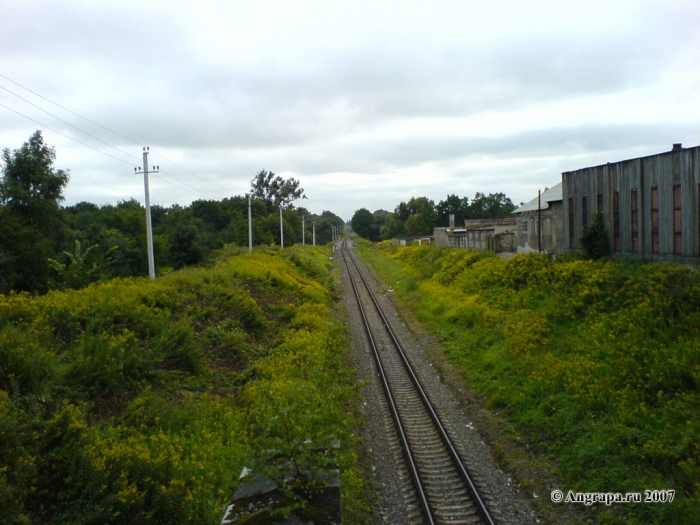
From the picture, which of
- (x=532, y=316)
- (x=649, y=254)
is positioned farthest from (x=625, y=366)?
(x=649, y=254)

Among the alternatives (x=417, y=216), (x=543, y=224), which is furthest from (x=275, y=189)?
(x=543, y=224)

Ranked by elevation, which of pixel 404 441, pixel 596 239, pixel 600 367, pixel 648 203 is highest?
pixel 648 203

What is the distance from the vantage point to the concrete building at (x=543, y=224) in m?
22.6

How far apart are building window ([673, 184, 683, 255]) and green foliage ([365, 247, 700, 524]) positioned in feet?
3.92

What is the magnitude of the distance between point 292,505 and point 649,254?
47.2 feet

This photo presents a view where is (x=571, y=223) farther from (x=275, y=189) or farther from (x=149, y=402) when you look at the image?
(x=275, y=189)

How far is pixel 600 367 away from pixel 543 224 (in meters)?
16.3

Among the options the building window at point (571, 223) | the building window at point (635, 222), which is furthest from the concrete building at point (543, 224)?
the building window at point (635, 222)

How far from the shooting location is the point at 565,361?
11094 mm

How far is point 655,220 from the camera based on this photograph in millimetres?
15016

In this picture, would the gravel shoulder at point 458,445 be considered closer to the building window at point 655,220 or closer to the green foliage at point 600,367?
the green foliage at point 600,367

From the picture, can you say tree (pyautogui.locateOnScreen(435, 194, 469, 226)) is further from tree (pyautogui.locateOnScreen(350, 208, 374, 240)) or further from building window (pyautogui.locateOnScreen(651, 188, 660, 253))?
building window (pyautogui.locateOnScreen(651, 188, 660, 253))

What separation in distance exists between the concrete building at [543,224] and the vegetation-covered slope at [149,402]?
12479mm

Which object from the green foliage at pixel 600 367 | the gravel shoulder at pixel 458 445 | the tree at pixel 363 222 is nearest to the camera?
the green foliage at pixel 600 367
